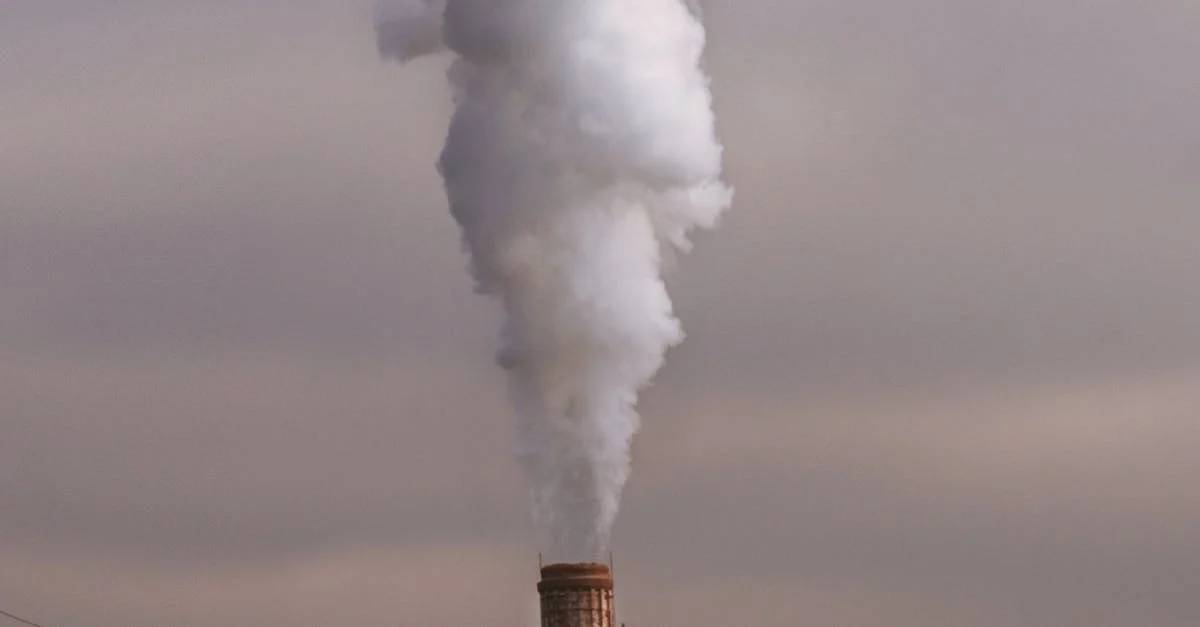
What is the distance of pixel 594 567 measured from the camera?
107312mm

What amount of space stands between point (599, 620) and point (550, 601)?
299 cm

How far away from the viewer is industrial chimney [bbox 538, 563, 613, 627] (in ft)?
352

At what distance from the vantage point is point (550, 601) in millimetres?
108250

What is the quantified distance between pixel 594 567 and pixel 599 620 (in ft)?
11.5

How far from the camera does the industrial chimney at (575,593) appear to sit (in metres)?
107

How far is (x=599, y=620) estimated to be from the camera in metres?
109

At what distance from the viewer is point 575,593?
108 metres

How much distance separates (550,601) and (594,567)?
3.27m
